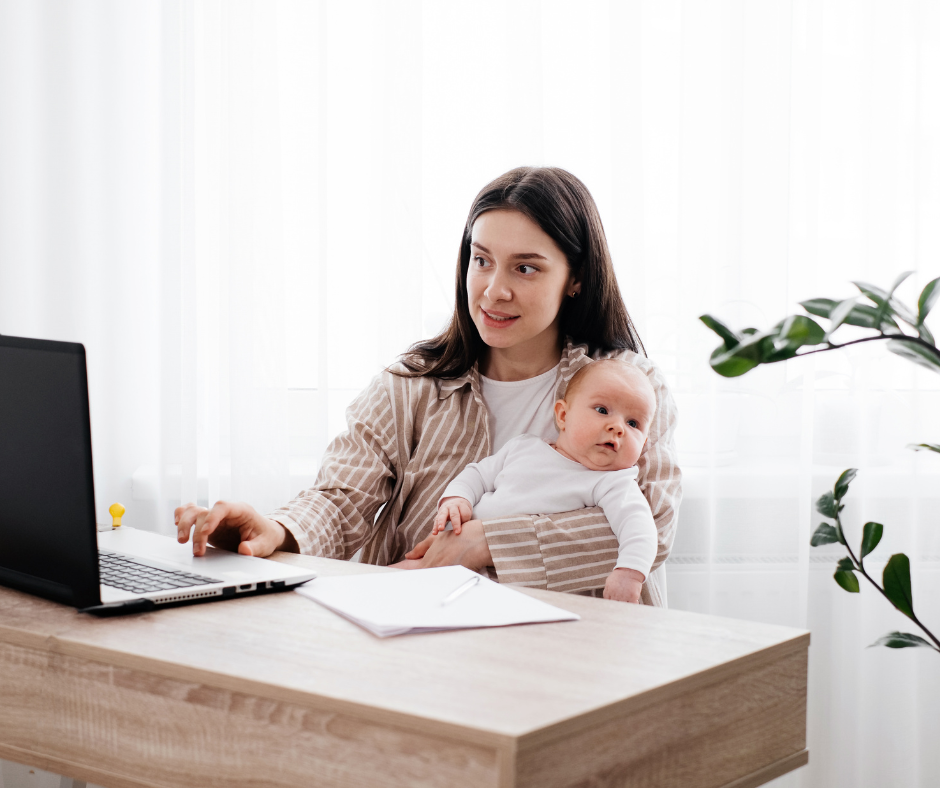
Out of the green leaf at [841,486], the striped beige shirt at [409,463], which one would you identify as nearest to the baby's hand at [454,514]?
the striped beige shirt at [409,463]

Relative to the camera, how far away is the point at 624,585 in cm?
133

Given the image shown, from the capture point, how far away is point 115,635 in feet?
2.78

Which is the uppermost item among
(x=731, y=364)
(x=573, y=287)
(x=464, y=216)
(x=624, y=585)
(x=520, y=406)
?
(x=464, y=216)

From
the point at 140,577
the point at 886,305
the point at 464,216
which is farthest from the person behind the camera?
the point at 464,216

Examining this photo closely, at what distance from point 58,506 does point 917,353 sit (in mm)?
861

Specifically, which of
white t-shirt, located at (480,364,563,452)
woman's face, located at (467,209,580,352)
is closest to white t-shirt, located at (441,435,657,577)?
white t-shirt, located at (480,364,563,452)

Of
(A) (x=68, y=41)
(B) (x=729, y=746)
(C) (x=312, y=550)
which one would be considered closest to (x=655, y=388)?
(C) (x=312, y=550)

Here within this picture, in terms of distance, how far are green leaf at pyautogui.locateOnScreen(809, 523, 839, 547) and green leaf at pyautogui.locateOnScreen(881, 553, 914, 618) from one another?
16cm

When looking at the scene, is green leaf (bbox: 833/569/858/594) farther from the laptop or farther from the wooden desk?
the laptop

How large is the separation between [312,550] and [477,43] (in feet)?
4.32

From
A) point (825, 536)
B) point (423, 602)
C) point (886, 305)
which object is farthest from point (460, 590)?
point (825, 536)

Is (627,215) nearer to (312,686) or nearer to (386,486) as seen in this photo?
(386,486)

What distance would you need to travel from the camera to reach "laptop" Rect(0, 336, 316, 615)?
859 mm

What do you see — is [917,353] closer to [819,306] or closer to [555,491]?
[819,306]
